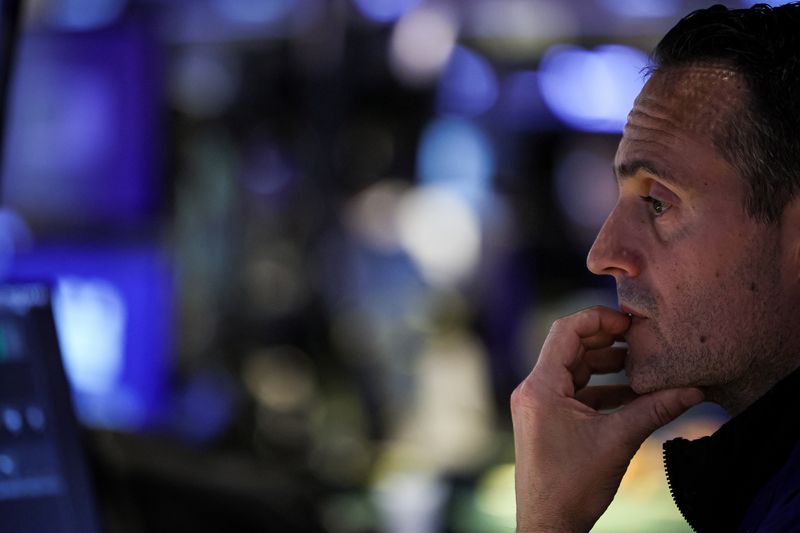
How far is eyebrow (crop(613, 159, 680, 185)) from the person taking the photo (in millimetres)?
1594

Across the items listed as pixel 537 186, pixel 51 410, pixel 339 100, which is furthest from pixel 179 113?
→ pixel 51 410

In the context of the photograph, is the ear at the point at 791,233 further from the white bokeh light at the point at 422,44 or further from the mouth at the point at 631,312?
the white bokeh light at the point at 422,44

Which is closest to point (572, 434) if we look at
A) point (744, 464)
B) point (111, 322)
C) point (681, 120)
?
point (744, 464)

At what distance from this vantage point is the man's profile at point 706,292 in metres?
1.52

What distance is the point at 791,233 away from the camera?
1542mm

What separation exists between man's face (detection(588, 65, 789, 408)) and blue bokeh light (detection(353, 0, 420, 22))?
4.91 m

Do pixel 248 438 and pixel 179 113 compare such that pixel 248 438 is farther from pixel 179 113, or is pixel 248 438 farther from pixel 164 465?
pixel 164 465

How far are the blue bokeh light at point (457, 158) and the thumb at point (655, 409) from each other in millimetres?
4691

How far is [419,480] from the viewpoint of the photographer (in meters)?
5.75

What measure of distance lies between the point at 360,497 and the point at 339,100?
7.44ft

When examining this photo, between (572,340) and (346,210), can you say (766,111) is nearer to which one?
(572,340)

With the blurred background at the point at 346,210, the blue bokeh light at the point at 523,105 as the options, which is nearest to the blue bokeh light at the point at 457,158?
the blurred background at the point at 346,210

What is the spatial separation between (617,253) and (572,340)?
17cm

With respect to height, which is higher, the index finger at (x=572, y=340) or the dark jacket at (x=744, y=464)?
the index finger at (x=572, y=340)
